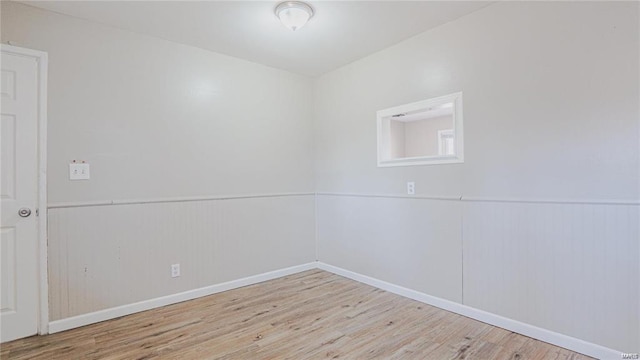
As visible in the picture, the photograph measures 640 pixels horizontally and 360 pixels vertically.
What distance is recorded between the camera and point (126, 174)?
2.83 meters

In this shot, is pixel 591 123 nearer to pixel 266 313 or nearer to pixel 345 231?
pixel 345 231

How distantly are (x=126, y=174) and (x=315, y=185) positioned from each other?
222 cm

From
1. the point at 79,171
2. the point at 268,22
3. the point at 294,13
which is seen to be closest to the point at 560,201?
the point at 294,13

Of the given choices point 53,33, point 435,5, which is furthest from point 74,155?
point 435,5

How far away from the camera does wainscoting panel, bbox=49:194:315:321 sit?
2.56 metres

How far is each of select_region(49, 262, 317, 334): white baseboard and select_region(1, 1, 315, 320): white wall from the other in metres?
0.05

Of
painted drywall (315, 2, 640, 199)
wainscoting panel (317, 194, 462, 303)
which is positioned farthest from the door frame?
painted drywall (315, 2, 640, 199)

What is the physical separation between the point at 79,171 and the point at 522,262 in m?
3.61

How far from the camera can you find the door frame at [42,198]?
244cm

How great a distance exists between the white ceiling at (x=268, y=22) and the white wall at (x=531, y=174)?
0.26 meters

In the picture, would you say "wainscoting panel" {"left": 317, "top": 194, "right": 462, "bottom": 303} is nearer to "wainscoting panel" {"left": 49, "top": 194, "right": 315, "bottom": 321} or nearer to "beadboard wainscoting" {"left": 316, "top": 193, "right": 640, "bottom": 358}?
"beadboard wainscoting" {"left": 316, "top": 193, "right": 640, "bottom": 358}

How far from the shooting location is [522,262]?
238 cm

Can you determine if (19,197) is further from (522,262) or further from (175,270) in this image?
(522,262)

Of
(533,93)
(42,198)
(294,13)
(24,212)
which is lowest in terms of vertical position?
(24,212)
